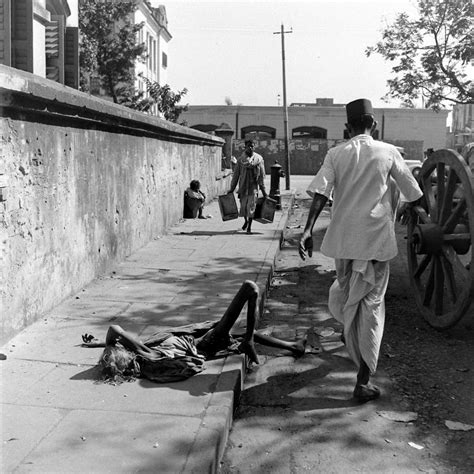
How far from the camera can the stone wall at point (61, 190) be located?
4.15 meters

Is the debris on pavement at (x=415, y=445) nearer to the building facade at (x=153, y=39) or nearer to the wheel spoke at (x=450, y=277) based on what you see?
the wheel spoke at (x=450, y=277)

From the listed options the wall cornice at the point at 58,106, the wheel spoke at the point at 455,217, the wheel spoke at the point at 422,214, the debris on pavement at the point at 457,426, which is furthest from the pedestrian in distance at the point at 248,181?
the debris on pavement at the point at 457,426

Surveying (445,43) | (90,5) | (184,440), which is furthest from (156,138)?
(90,5)

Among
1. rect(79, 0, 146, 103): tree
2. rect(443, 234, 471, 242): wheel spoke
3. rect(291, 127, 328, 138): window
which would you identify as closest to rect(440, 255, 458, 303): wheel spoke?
rect(443, 234, 471, 242): wheel spoke

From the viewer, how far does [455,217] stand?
4910mm

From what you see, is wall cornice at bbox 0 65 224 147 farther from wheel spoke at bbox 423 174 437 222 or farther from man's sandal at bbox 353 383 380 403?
wheel spoke at bbox 423 174 437 222

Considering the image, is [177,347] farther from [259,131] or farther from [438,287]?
[259,131]

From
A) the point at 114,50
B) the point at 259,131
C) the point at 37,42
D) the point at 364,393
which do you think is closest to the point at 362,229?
the point at 364,393

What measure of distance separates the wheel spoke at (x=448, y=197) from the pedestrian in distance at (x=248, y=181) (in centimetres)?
540

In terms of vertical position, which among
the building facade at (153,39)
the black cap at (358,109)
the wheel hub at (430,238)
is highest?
the building facade at (153,39)

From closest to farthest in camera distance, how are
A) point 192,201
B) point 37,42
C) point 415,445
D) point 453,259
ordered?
point 415,445 < point 453,259 < point 37,42 < point 192,201

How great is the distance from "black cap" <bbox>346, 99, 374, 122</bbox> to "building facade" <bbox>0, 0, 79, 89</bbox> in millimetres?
6789

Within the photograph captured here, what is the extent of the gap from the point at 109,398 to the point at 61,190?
92.6 inches

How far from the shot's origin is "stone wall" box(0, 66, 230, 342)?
13.6 ft
